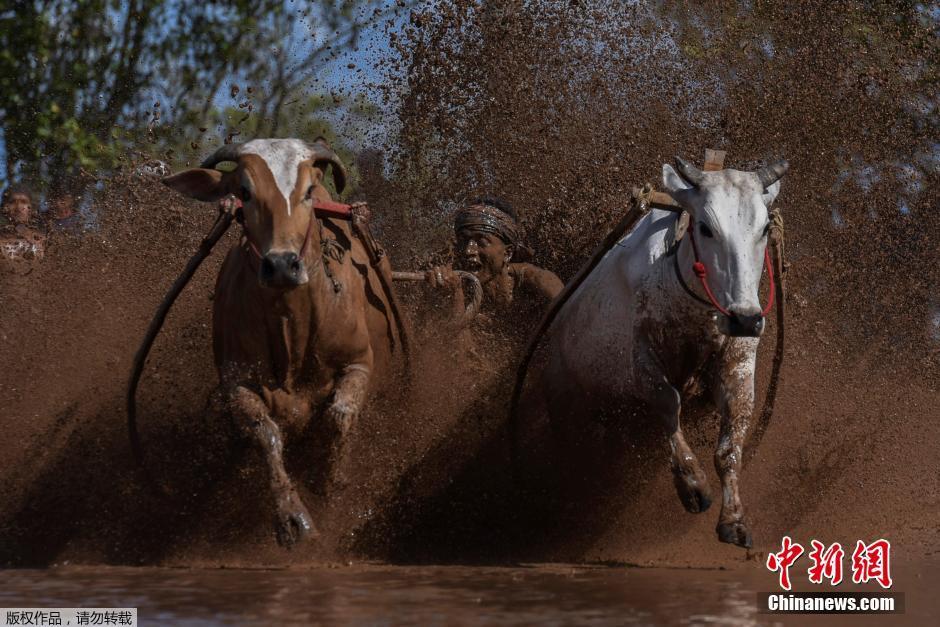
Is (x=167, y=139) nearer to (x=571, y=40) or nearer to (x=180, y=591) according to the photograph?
(x=571, y=40)

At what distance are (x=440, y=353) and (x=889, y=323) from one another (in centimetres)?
334

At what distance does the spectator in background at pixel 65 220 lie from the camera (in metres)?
8.80

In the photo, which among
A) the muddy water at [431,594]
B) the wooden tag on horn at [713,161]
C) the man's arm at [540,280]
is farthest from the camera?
the man's arm at [540,280]

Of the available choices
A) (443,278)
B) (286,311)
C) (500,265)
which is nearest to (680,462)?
(286,311)

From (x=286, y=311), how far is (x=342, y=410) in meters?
0.53

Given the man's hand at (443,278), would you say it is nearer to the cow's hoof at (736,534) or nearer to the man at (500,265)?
A: the man at (500,265)

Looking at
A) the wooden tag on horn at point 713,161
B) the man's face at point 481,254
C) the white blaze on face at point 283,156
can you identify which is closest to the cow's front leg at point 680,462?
the wooden tag on horn at point 713,161

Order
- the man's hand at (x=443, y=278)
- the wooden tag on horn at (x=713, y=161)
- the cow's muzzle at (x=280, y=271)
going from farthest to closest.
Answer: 1. the man's hand at (x=443, y=278)
2. the wooden tag on horn at (x=713, y=161)
3. the cow's muzzle at (x=280, y=271)

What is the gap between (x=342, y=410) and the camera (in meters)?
6.57

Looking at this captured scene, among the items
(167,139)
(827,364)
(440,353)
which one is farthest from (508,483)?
(167,139)

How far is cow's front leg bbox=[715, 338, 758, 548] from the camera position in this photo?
6.36m

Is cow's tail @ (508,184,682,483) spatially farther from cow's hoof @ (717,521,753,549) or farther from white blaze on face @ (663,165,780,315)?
cow's hoof @ (717,521,753,549)

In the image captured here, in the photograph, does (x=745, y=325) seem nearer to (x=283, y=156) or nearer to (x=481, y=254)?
(x=283, y=156)

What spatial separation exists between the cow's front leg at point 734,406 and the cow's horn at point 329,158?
2.00m
